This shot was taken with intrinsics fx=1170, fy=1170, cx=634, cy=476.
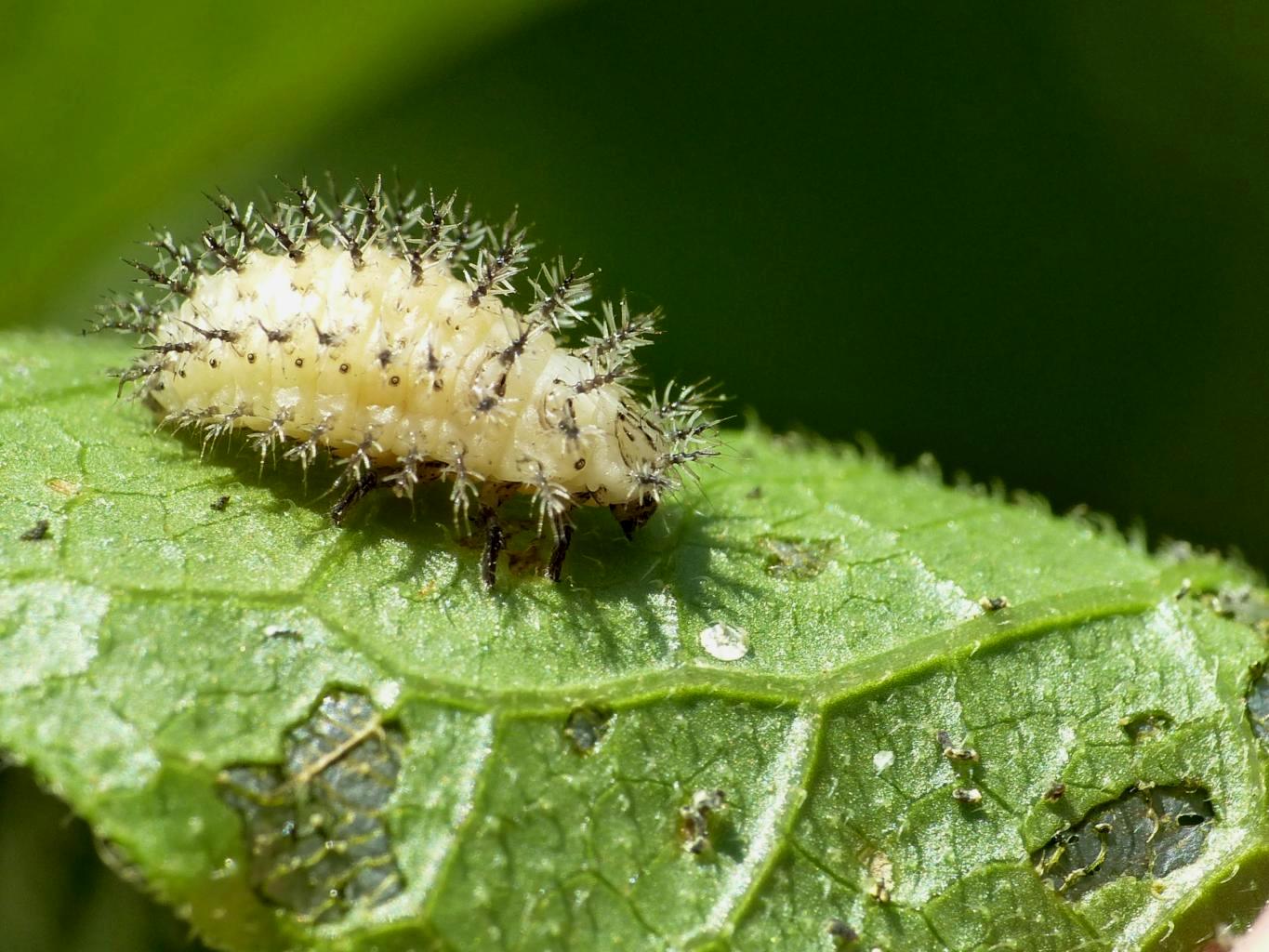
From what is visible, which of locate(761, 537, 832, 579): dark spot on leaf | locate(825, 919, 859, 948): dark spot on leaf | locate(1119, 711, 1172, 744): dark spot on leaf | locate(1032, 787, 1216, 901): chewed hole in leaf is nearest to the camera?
locate(825, 919, 859, 948): dark spot on leaf

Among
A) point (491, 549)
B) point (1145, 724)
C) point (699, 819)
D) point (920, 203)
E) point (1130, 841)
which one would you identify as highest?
point (920, 203)

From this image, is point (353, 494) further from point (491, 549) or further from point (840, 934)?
point (840, 934)

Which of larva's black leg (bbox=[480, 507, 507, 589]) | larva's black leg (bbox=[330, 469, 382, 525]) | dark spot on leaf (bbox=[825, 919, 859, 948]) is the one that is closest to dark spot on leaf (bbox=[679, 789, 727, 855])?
dark spot on leaf (bbox=[825, 919, 859, 948])

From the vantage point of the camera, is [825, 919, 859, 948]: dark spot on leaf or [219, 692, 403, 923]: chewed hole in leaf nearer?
[219, 692, 403, 923]: chewed hole in leaf

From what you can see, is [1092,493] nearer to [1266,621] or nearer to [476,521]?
[1266,621]

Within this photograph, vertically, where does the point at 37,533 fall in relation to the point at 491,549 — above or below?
below

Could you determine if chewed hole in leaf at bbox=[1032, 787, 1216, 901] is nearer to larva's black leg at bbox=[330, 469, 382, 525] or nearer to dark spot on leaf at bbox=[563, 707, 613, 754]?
dark spot on leaf at bbox=[563, 707, 613, 754]

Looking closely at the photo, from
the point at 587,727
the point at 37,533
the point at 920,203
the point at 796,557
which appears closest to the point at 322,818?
the point at 587,727
